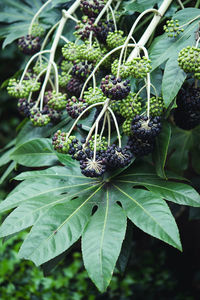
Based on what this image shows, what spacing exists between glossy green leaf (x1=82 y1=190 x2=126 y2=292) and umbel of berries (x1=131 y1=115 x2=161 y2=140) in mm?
230

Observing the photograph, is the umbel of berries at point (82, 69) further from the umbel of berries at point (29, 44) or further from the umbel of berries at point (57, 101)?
the umbel of berries at point (29, 44)

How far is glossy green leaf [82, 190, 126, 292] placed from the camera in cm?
80

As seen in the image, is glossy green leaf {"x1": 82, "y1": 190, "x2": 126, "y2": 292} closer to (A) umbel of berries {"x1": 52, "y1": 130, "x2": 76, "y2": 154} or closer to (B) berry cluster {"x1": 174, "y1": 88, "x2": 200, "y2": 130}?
(A) umbel of berries {"x1": 52, "y1": 130, "x2": 76, "y2": 154}

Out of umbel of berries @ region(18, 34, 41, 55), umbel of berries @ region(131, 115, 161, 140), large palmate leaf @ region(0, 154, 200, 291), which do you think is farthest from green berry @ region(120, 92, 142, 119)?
umbel of berries @ region(18, 34, 41, 55)

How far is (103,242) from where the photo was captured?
2.85 ft

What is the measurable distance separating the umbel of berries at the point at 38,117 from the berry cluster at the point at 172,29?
0.50m

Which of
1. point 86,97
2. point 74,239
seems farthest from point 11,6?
point 74,239

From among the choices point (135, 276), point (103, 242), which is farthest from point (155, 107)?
point (135, 276)

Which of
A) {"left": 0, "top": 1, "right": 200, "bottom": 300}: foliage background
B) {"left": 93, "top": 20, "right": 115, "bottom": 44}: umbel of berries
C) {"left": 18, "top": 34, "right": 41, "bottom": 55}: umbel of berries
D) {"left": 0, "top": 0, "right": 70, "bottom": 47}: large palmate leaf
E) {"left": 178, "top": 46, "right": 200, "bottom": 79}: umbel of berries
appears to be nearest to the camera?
{"left": 178, "top": 46, "right": 200, "bottom": 79}: umbel of berries

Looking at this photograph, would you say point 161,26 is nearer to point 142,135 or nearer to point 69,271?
point 142,135

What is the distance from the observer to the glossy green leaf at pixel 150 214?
854mm

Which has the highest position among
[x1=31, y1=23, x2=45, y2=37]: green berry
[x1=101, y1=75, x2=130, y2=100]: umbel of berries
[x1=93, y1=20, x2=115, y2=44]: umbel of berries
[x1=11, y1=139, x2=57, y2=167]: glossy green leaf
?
[x1=31, y1=23, x2=45, y2=37]: green berry

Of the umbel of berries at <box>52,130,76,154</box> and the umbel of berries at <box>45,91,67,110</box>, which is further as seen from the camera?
the umbel of berries at <box>45,91,67,110</box>

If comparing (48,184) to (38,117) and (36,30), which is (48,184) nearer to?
(38,117)
